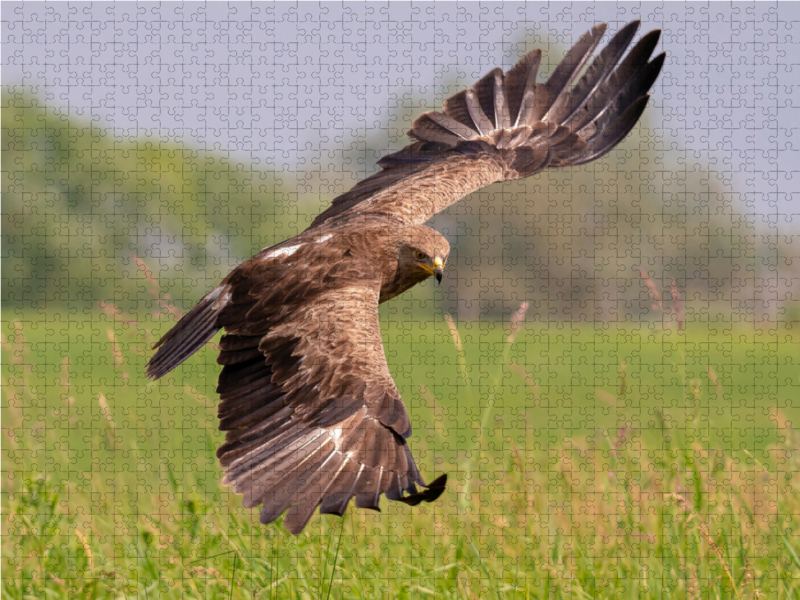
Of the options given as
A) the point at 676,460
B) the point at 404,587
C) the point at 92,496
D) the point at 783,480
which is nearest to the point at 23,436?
the point at 92,496

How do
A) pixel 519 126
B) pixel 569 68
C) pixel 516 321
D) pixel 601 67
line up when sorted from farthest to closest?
pixel 519 126 < pixel 569 68 < pixel 601 67 < pixel 516 321

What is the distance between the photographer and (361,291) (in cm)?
532

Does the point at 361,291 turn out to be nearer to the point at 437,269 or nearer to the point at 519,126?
the point at 437,269

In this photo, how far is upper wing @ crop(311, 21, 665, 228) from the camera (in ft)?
23.9

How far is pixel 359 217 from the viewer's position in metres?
6.38

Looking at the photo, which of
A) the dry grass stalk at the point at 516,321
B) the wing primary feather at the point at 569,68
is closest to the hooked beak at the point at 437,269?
the dry grass stalk at the point at 516,321

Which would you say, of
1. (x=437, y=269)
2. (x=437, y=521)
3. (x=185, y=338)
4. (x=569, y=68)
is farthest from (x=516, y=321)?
(x=569, y=68)

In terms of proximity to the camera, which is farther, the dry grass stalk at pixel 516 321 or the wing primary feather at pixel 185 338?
the wing primary feather at pixel 185 338

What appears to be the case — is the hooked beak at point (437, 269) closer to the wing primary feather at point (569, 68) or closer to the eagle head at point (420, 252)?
the eagle head at point (420, 252)

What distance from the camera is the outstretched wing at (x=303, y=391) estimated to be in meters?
4.12

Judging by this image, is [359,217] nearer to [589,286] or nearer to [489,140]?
[489,140]

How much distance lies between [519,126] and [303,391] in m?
4.50

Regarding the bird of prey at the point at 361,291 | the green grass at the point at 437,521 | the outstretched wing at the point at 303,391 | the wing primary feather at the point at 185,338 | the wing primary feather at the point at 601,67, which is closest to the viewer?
the outstretched wing at the point at 303,391

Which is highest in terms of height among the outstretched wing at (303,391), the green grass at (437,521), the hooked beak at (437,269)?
the hooked beak at (437,269)
